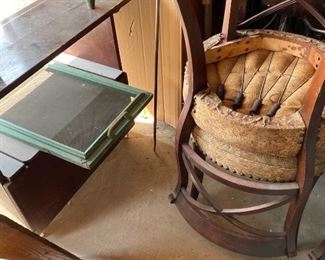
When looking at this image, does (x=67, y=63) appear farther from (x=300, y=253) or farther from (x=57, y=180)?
(x=300, y=253)

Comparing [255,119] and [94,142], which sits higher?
[255,119]

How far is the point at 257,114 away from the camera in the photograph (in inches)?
37.8

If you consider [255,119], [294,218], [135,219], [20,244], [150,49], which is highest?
[255,119]

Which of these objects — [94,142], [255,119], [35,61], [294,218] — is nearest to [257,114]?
[255,119]

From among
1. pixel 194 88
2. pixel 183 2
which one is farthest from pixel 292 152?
pixel 183 2

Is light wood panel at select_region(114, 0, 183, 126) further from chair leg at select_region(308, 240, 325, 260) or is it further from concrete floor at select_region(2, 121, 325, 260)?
chair leg at select_region(308, 240, 325, 260)

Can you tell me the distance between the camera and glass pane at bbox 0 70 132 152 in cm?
121

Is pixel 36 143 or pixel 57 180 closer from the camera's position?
pixel 36 143

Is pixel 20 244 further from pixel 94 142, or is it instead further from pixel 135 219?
pixel 135 219

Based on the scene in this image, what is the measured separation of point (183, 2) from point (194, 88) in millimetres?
237

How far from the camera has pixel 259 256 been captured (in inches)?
47.4

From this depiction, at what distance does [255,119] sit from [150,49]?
70 cm

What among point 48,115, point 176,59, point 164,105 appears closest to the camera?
point 48,115

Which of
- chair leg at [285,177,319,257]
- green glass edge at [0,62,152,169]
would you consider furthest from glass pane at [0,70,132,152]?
chair leg at [285,177,319,257]
